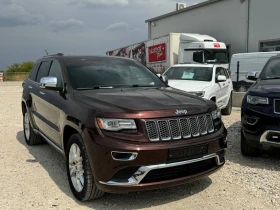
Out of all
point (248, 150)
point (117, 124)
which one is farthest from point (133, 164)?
point (248, 150)

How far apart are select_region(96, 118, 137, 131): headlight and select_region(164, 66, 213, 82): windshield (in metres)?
6.10

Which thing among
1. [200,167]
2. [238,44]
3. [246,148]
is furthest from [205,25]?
[200,167]

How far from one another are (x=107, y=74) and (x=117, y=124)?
59.0 inches

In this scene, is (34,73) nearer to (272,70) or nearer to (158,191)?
(158,191)

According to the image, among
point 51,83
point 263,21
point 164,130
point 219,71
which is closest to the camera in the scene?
point 164,130

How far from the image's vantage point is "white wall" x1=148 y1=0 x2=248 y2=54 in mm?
21672

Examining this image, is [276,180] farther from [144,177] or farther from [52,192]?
[52,192]

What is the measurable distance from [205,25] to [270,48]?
20.2 feet

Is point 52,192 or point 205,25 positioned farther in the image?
point 205,25

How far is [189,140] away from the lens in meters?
3.48

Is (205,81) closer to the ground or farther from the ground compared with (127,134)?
farther from the ground

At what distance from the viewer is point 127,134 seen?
3.30 m

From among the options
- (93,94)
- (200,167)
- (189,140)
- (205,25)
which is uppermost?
(205,25)

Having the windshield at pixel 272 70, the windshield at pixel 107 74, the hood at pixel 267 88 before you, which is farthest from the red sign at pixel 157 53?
the windshield at pixel 107 74
